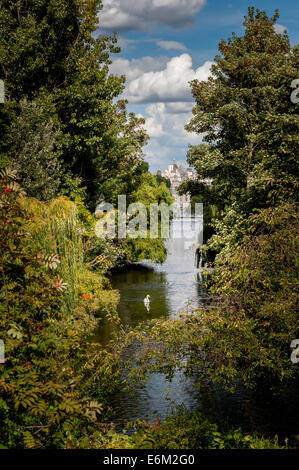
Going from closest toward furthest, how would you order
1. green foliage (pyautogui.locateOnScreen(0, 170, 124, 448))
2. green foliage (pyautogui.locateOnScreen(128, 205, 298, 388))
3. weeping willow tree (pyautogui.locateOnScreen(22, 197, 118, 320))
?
green foliage (pyautogui.locateOnScreen(0, 170, 124, 448)), green foliage (pyautogui.locateOnScreen(128, 205, 298, 388)), weeping willow tree (pyautogui.locateOnScreen(22, 197, 118, 320))

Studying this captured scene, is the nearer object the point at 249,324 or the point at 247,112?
the point at 249,324

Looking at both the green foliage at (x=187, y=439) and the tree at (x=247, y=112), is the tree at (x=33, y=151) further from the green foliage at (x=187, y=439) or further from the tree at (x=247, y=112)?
the green foliage at (x=187, y=439)

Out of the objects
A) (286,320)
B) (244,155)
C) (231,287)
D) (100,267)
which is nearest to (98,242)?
(100,267)

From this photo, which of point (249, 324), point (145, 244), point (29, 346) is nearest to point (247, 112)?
point (249, 324)

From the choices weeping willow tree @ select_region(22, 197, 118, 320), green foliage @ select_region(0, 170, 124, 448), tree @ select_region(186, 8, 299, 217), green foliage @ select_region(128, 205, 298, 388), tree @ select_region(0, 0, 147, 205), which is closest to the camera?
green foliage @ select_region(0, 170, 124, 448)

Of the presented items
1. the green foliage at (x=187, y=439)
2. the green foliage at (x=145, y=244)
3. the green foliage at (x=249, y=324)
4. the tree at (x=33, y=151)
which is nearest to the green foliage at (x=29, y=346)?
the green foliage at (x=187, y=439)

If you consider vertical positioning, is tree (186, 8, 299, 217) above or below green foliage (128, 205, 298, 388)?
above

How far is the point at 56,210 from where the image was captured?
16.7 metres

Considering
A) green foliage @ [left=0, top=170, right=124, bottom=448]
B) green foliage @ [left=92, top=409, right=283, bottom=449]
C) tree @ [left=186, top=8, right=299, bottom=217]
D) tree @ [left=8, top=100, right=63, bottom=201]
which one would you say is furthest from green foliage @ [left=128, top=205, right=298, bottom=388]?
tree @ [left=8, top=100, right=63, bottom=201]

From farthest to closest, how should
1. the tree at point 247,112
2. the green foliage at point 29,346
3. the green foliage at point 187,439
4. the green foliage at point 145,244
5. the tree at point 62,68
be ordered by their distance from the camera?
the green foliage at point 145,244 < the tree at point 62,68 < the tree at point 247,112 < the green foliage at point 187,439 < the green foliage at point 29,346

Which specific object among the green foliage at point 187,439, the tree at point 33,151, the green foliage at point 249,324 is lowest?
the green foliage at point 187,439

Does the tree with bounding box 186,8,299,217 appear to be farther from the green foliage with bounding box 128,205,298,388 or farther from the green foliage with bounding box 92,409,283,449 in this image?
the green foliage with bounding box 92,409,283,449

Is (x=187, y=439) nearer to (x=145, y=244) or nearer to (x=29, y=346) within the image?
(x=29, y=346)
